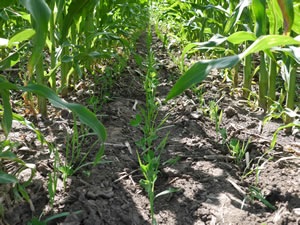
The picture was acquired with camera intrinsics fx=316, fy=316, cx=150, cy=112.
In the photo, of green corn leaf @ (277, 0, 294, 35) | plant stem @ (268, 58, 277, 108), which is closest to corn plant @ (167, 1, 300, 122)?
green corn leaf @ (277, 0, 294, 35)

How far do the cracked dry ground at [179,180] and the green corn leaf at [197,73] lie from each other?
A: 1.65 ft

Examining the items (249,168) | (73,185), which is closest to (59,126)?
(73,185)

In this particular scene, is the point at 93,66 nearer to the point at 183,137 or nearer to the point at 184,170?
the point at 183,137

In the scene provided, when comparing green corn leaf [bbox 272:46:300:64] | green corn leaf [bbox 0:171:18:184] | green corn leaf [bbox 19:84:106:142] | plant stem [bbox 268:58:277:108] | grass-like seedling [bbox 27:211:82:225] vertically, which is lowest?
grass-like seedling [bbox 27:211:82:225]

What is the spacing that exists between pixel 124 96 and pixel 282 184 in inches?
52.7

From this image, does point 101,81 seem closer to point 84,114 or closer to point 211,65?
point 84,114

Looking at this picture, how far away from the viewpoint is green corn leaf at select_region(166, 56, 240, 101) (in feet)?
2.51

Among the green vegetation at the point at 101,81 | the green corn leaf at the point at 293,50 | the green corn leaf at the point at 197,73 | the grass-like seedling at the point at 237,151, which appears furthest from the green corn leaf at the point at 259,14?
the green corn leaf at the point at 197,73

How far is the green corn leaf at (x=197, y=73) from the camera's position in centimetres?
77

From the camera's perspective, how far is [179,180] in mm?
1265

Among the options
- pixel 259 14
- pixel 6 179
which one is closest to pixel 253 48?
pixel 259 14

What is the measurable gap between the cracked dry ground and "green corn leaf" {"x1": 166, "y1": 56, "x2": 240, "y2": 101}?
504 mm

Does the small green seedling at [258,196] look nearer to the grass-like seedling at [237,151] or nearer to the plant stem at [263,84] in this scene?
the grass-like seedling at [237,151]

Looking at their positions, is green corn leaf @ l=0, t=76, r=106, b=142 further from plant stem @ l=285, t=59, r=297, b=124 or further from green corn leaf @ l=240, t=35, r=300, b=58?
plant stem @ l=285, t=59, r=297, b=124
